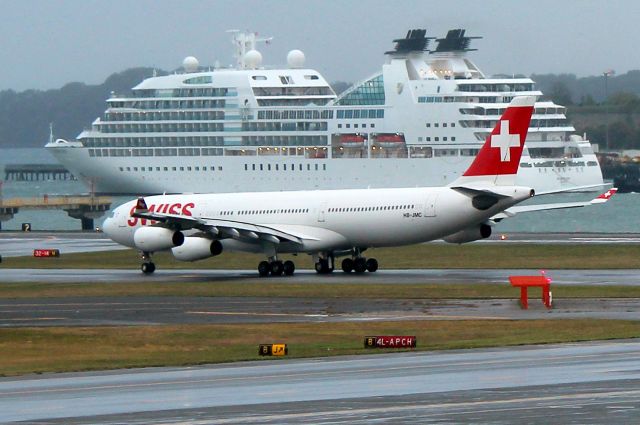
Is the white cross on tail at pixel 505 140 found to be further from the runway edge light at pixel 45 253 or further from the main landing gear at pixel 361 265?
the runway edge light at pixel 45 253

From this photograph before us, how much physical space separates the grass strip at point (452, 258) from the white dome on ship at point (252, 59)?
237 ft

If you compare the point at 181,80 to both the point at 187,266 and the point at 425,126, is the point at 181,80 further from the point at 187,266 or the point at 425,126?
the point at 187,266

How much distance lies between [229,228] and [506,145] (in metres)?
10.3

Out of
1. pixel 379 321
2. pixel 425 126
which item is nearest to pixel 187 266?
pixel 379 321

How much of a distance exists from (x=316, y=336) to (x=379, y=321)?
3.30m

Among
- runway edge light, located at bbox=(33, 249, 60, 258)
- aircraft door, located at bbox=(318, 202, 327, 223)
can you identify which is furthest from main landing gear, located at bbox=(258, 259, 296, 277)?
runway edge light, located at bbox=(33, 249, 60, 258)

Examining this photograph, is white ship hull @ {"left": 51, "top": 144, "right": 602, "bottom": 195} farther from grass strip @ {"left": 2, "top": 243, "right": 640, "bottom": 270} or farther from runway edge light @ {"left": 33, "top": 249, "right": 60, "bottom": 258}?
runway edge light @ {"left": 33, "top": 249, "right": 60, "bottom": 258}

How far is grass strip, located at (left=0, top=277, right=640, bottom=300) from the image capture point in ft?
128

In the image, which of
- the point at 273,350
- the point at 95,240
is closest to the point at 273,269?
the point at 273,350

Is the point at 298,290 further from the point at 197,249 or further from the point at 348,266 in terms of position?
the point at 348,266

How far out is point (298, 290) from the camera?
42.7 m

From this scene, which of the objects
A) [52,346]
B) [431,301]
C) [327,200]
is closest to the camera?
[52,346]

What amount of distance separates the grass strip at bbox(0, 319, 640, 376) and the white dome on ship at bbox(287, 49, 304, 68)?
104153 millimetres

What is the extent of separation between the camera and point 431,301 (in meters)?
37.3
